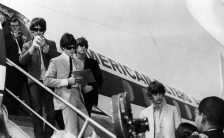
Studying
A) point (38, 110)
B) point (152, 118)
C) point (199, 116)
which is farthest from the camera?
point (152, 118)

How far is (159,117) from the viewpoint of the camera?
5.60 metres

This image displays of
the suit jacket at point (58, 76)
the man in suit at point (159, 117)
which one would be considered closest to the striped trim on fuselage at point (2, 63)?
the suit jacket at point (58, 76)

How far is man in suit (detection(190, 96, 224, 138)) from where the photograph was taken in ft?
11.0

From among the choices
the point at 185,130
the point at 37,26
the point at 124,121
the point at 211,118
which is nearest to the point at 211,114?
the point at 211,118

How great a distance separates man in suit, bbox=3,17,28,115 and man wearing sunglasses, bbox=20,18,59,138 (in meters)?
0.13

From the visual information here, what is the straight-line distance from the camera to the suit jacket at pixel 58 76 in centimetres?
521

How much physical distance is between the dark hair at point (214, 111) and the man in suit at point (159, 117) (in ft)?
6.75

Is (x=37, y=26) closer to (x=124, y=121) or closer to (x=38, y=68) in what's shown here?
(x=38, y=68)

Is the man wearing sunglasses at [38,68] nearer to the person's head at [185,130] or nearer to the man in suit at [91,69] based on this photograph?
the man in suit at [91,69]

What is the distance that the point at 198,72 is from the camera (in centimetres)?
932

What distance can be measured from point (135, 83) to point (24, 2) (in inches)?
107

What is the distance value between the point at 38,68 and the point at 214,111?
2.53 m


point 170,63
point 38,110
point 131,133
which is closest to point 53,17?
point 38,110

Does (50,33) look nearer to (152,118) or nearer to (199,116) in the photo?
(152,118)
